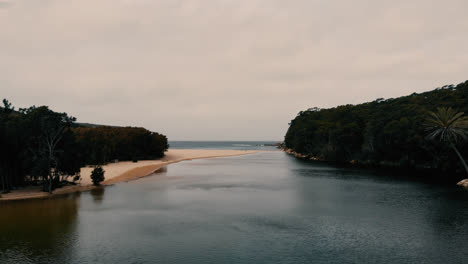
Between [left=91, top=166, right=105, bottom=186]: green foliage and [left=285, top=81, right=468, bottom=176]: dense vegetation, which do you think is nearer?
[left=91, top=166, right=105, bottom=186]: green foliage

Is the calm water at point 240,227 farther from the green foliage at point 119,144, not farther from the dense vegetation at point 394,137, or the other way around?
the green foliage at point 119,144

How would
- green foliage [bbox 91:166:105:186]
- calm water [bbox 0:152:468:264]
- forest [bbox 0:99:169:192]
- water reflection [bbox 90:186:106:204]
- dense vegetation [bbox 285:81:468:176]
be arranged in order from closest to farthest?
calm water [bbox 0:152:468:264] → water reflection [bbox 90:186:106:204] → forest [bbox 0:99:169:192] → green foliage [bbox 91:166:105:186] → dense vegetation [bbox 285:81:468:176]

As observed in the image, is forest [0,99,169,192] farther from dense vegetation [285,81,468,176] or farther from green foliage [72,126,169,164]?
dense vegetation [285,81,468,176]

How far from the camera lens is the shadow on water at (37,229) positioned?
23.9m

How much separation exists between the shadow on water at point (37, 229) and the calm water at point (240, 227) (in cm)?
9

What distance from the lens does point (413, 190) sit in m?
52.8

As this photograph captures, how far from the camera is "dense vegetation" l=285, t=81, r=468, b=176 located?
77.1 metres

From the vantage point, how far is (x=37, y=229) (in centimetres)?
3036

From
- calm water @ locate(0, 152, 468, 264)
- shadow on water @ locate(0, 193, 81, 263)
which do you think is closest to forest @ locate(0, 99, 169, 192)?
calm water @ locate(0, 152, 468, 264)

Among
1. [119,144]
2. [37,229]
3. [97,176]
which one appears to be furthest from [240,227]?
[119,144]

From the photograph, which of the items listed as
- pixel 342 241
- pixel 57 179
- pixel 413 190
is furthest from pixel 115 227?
pixel 413 190

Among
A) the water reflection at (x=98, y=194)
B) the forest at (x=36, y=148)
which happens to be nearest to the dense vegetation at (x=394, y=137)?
the water reflection at (x=98, y=194)

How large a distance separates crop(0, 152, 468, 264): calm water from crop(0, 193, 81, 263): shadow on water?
9cm

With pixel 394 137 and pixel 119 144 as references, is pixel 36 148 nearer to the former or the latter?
pixel 119 144
